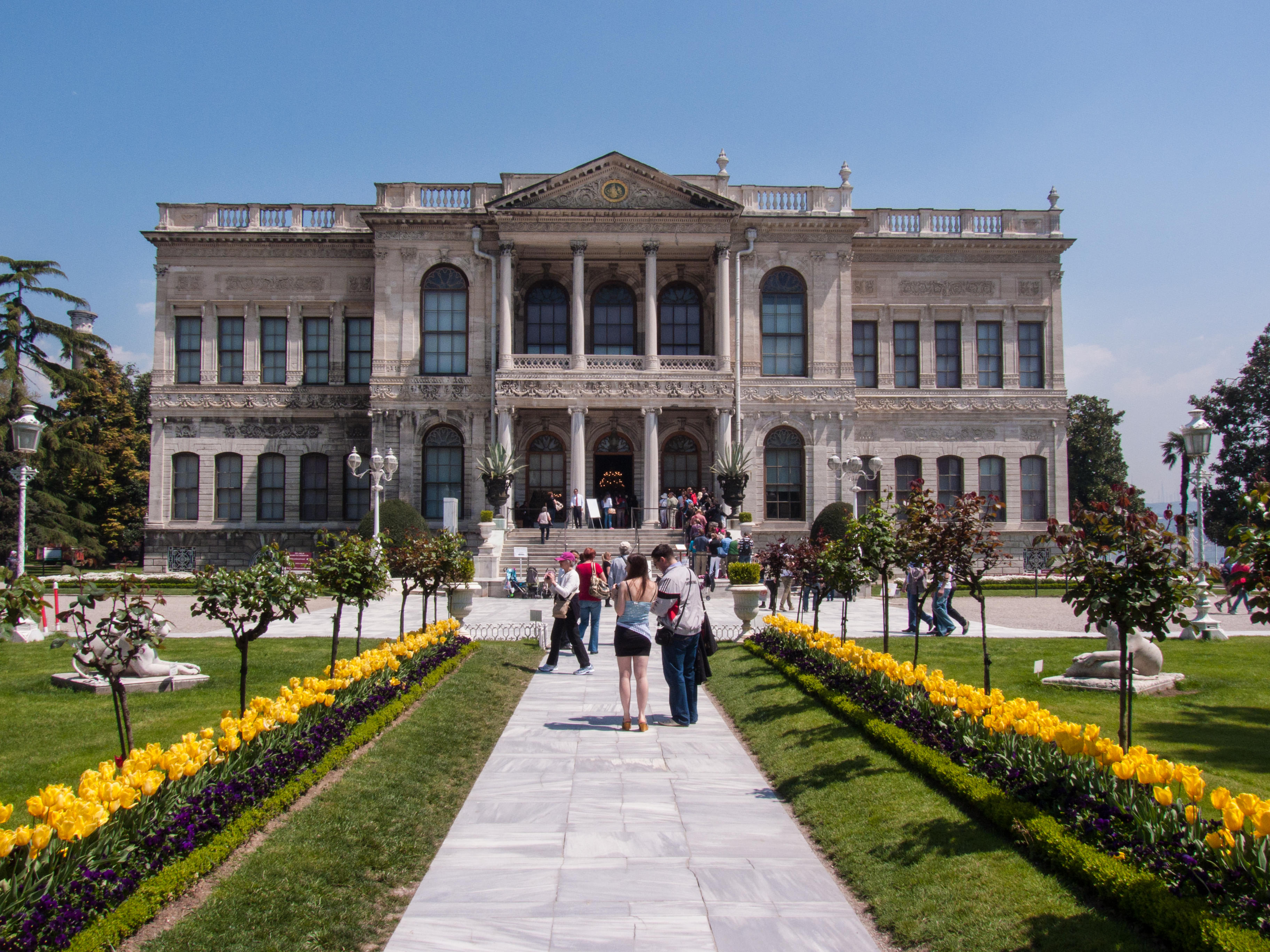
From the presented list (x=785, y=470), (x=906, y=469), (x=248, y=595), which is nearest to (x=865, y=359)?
(x=906, y=469)

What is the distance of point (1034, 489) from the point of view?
124 feet

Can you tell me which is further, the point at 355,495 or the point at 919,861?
the point at 355,495

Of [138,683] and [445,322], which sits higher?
[445,322]

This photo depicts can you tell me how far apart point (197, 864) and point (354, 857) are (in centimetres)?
112

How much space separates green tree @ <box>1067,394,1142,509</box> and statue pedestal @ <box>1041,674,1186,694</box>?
4562 cm

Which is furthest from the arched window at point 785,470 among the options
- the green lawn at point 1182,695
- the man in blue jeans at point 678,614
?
the man in blue jeans at point 678,614

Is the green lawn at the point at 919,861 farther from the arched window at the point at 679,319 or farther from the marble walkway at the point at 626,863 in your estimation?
the arched window at the point at 679,319

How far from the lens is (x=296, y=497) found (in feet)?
122

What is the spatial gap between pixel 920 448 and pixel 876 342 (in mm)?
4630

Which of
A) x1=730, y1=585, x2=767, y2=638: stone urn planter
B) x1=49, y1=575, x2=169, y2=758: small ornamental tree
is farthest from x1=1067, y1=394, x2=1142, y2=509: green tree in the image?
x1=49, y1=575, x2=169, y2=758: small ornamental tree

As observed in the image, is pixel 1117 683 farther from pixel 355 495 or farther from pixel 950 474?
pixel 355 495

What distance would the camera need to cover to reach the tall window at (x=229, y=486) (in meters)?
37.2

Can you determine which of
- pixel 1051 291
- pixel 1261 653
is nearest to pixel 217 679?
pixel 1261 653

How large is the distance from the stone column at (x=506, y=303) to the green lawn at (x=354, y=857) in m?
25.0
